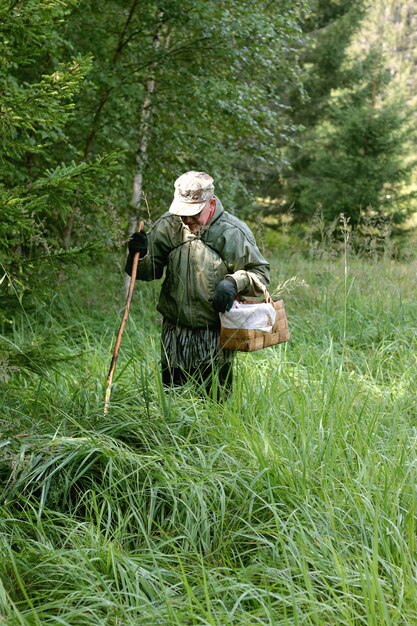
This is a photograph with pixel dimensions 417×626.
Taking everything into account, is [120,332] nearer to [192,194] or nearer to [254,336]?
[254,336]

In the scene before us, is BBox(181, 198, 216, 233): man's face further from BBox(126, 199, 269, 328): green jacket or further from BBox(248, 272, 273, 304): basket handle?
BBox(248, 272, 273, 304): basket handle

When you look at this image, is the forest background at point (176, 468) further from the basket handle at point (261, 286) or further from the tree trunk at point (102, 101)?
the tree trunk at point (102, 101)

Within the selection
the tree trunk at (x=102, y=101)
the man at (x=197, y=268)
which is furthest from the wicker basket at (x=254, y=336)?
the tree trunk at (x=102, y=101)

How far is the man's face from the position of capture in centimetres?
425

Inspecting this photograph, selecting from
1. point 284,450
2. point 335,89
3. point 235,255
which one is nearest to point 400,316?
point 235,255

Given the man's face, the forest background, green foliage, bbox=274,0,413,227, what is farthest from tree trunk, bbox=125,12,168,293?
the man's face

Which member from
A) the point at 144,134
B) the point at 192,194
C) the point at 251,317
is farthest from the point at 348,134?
the point at 251,317

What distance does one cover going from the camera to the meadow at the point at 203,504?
2.70m

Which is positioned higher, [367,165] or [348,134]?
[348,134]

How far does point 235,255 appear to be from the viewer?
4242mm

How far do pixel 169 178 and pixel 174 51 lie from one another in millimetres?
1678

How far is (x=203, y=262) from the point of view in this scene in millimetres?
4250

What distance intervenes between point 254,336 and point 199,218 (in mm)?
757

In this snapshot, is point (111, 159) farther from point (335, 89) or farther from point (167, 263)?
point (335, 89)
